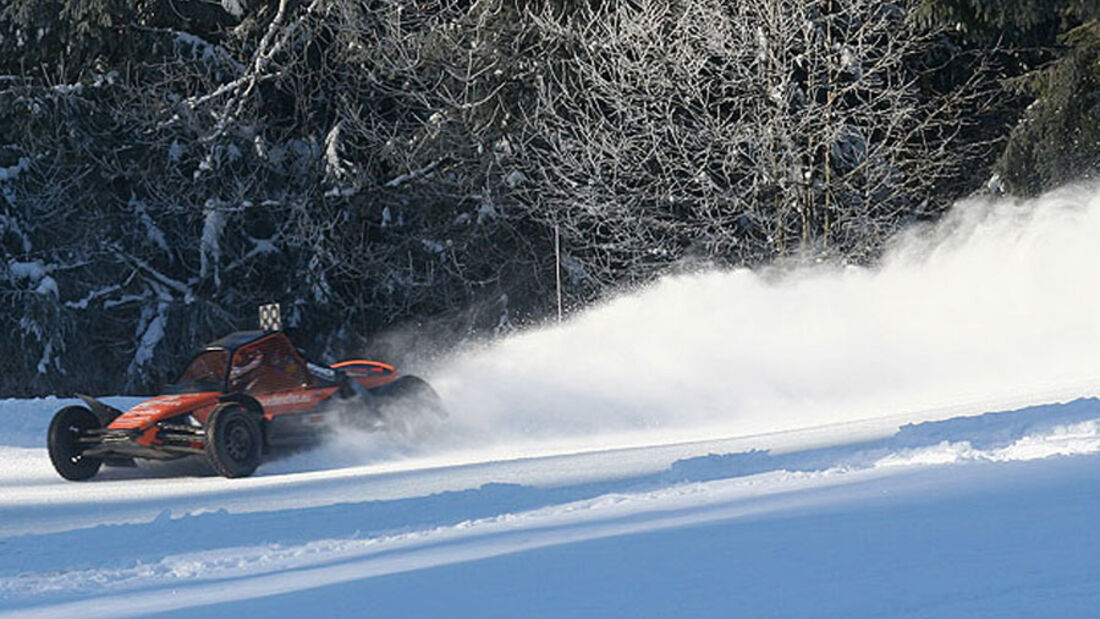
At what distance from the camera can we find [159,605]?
20.6 ft

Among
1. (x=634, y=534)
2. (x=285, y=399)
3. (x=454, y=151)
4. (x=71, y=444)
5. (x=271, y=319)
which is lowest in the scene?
(x=634, y=534)

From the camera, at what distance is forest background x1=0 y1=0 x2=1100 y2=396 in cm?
2377

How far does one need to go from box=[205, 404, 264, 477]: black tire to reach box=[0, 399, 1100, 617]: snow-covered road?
382 millimetres

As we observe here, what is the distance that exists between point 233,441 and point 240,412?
0.24 meters

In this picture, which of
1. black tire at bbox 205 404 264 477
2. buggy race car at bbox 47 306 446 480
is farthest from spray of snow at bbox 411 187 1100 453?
black tire at bbox 205 404 264 477

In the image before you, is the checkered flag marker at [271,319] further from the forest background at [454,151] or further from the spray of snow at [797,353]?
the forest background at [454,151]

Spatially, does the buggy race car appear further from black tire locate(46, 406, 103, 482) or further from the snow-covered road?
the snow-covered road

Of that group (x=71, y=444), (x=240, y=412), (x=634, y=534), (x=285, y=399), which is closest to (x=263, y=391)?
(x=285, y=399)

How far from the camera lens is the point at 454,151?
25344 mm

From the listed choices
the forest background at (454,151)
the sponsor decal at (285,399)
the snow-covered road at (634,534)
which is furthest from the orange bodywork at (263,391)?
the forest background at (454,151)

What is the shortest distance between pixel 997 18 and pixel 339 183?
1162 centimetres

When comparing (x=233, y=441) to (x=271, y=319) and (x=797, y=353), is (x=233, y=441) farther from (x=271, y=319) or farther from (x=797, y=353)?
(x=797, y=353)

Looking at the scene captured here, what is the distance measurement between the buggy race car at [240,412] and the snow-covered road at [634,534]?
0.63 m

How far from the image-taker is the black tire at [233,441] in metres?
11.9
